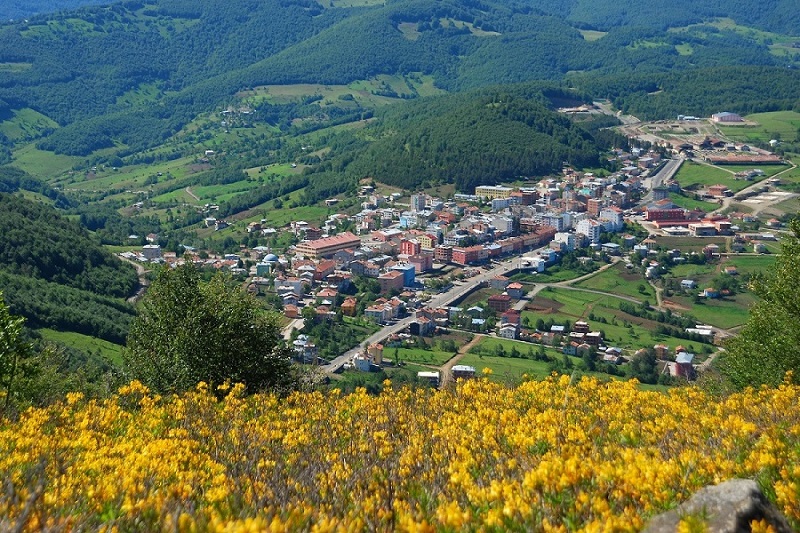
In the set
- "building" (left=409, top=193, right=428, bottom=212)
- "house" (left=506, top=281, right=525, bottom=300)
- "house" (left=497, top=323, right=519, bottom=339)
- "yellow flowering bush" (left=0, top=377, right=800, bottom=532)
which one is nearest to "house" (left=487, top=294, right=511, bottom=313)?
"house" (left=506, top=281, right=525, bottom=300)

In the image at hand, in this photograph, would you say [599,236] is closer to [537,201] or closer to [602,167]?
[537,201]

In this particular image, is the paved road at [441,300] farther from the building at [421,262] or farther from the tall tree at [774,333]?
the tall tree at [774,333]

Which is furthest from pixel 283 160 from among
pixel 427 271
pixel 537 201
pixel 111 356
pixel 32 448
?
pixel 32 448

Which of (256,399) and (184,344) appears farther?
(184,344)

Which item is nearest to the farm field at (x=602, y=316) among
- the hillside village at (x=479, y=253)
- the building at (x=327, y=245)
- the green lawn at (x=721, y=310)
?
the hillside village at (x=479, y=253)

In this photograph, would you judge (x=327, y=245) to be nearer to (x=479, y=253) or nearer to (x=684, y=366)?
(x=479, y=253)

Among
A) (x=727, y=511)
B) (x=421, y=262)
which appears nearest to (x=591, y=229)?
(x=421, y=262)
